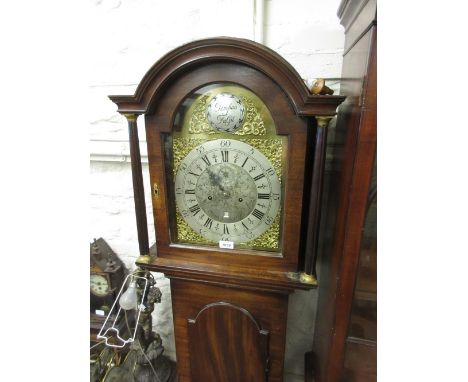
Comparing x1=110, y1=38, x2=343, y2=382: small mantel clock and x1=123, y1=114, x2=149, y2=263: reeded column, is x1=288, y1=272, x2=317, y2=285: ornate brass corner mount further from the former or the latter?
x1=123, y1=114, x2=149, y2=263: reeded column

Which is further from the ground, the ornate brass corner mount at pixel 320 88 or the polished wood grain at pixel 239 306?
the ornate brass corner mount at pixel 320 88

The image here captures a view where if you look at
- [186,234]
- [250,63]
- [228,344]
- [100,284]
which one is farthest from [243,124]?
[100,284]

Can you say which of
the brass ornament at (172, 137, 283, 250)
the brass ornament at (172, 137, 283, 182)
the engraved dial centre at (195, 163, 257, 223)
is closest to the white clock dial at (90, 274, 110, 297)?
the brass ornament at (172, 137, 283, 250)

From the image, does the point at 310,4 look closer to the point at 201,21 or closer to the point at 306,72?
the point at 306,72

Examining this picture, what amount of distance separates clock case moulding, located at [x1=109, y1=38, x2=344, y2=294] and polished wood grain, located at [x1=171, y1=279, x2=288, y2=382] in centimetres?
6

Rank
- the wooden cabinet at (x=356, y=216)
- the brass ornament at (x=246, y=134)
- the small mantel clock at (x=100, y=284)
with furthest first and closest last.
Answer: the small mantel clock at (x=100, y=284), the brass ornament at (x=246, y=134), the wooden cabinet at (x=356, y=216)

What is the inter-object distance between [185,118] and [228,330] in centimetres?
65

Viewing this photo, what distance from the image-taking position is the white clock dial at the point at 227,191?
0.69 m

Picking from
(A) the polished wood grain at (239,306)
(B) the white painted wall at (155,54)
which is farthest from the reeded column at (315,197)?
(B) the white painted wall at (155,54)

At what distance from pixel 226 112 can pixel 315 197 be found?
0.31 m

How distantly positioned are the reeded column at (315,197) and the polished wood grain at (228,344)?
249mm

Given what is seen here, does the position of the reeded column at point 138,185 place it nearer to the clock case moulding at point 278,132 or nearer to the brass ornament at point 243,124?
the clock case moulding at point 278,132

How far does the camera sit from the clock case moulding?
1.95ft

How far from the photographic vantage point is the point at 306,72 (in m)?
0.89
